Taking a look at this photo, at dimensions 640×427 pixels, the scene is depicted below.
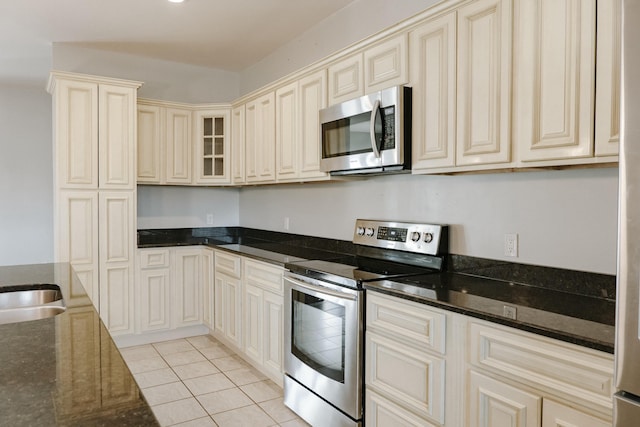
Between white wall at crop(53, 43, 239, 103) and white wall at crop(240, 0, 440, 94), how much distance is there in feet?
1.35

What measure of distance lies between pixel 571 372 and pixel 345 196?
7.11ft

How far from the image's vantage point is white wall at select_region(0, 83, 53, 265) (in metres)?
5.40

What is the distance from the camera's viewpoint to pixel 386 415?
2.07 meters

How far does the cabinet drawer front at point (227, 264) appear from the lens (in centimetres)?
354

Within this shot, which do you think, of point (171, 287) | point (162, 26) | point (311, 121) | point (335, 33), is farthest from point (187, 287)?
point (335, 33)

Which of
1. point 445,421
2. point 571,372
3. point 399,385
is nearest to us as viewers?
point 571,372

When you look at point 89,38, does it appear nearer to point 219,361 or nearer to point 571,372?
point 219,361

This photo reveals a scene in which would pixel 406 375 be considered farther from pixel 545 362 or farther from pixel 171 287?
pixel 171 287

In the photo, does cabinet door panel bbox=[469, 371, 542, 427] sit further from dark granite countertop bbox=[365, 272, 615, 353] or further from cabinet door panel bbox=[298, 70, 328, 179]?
cabinet door panel bbox=[298, 70, 328, 179]

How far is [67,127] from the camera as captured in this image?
3.68 meters

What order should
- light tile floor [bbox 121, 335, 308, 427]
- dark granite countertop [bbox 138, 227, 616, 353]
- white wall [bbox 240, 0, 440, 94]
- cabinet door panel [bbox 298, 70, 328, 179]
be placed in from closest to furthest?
dark granite countertop [bbox 138, 227, 616, 353] → light tile floor [bbox 121, 335, 308, 427] → white wall [bbox 240, 0, 440, 94] → cabinet door panel [bbox 298, 70, 328, 179]

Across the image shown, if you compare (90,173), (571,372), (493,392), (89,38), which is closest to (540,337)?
(571,372)

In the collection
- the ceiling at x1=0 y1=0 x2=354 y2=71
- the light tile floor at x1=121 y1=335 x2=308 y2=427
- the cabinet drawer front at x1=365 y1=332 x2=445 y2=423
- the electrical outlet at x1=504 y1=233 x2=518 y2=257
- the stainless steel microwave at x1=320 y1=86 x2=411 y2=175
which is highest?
the ceiling at x1=0 y1=0 x2=354 y2=71

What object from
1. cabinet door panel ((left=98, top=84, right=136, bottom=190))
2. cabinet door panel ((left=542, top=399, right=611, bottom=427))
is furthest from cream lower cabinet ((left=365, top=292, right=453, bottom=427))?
cabinet door panel ((left=98, top=84, right=136, bottom=190))
